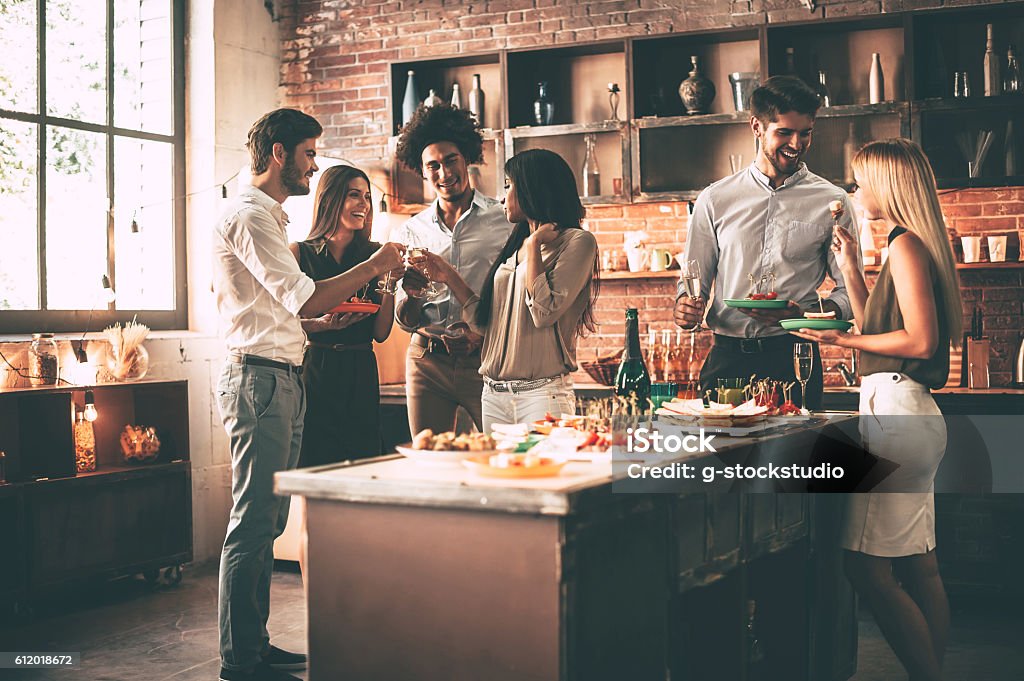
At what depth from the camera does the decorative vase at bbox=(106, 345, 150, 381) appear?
17.3 ft

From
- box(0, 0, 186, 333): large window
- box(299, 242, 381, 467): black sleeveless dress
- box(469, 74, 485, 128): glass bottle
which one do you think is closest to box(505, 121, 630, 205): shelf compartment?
box(469, 74, 485, 128): glass bottle

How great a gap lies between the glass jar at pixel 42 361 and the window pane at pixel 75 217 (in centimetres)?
51

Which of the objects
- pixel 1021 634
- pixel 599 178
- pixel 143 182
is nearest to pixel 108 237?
pixel 143 182

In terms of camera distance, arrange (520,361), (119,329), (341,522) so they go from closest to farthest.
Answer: (341,522), (520,361), (119,329)

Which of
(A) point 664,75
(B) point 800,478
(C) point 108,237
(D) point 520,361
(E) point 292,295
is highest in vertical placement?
(A) point 664,75

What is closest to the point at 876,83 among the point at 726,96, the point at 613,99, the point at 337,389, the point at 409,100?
the point at 726,96

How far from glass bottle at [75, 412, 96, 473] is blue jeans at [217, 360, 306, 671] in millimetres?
1975

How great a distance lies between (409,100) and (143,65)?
1516 millimetres

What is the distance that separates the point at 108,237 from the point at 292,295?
2.86 metres

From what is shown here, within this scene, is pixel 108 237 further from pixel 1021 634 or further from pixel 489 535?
pixel 1021 634

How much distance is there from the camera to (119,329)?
532cm

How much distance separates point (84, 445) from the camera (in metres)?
5.12

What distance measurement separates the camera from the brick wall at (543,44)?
555cm

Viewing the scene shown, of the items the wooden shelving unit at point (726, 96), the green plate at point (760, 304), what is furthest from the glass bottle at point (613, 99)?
the green plate at point (760, 304)
